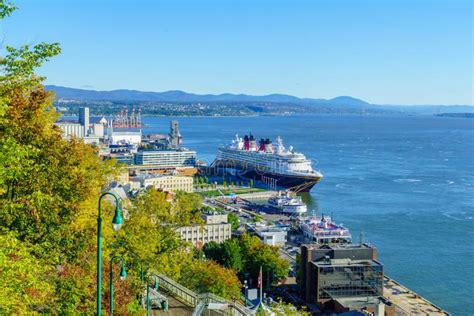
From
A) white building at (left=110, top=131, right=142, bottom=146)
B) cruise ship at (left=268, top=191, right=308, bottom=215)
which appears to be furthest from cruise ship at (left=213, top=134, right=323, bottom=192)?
white building at (left=110, top=131, right=142, bottom=146)

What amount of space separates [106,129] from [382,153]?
106ft

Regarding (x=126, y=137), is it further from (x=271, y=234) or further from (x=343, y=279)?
(x=343, y=279)

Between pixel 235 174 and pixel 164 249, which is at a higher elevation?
pixel 164 249

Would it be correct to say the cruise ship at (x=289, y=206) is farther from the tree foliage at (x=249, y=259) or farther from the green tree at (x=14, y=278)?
the green tree at (x=14, y=278)

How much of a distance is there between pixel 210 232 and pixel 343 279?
6445 millimetres

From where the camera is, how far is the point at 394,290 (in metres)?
17.8

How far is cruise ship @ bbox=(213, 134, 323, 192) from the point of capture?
40.5m

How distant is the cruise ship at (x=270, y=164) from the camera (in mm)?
40500

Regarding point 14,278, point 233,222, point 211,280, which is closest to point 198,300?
point 14,278

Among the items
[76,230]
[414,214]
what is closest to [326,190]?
[414,214]

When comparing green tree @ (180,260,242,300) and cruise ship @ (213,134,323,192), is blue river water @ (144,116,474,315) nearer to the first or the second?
cruise ship @ (213,134,323,192)

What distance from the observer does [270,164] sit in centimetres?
4481

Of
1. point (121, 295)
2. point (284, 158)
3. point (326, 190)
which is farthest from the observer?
point (284, 158)

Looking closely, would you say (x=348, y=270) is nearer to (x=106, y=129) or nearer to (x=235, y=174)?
(x=235, y=174)
